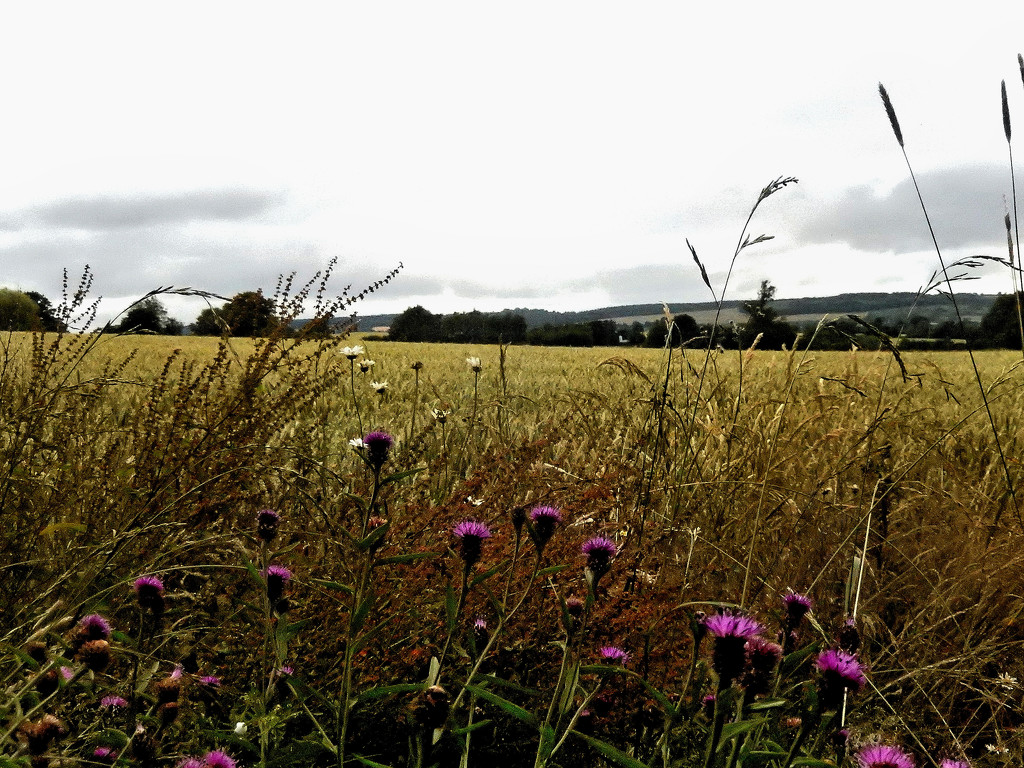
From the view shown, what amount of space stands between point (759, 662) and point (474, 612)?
2.58ft

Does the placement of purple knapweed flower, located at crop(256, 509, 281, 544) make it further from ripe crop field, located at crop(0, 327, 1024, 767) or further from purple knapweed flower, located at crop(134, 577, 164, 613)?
purple knapweed flower, located at crop(134, 577, 164, 613)

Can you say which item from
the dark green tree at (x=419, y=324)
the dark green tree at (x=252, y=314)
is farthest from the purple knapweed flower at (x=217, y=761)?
the dark green tree at (x=419, y=324)

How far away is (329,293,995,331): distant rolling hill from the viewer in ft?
9.06

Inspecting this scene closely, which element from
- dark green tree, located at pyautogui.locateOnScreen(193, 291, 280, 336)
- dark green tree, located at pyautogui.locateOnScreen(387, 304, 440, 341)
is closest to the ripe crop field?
dark green tree, located at pyautogui.locateOnScreen(193, 291, 280, 336)

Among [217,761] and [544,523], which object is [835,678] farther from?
[217,761]

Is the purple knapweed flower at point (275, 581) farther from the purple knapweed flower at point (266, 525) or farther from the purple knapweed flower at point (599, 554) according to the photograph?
the purple knapweed flower at point (599, 554)

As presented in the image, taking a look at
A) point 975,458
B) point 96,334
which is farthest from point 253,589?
point 975,458

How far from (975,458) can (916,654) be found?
222cm

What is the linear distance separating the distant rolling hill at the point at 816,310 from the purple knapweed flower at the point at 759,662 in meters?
1.58

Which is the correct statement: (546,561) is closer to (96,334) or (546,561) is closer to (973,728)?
(973,728)

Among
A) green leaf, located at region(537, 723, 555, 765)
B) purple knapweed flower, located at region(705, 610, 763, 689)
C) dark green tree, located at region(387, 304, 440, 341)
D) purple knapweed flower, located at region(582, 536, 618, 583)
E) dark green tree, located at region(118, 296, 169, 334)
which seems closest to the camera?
purple knapweed flower, located at region(705, 610, 763, 689)

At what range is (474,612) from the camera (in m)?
1.67

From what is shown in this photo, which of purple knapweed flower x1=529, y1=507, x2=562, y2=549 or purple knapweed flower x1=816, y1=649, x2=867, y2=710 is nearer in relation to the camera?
purple knapweed flower x1=816, y1=649, x2=867, y2=710

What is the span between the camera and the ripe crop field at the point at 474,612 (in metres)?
1.16
